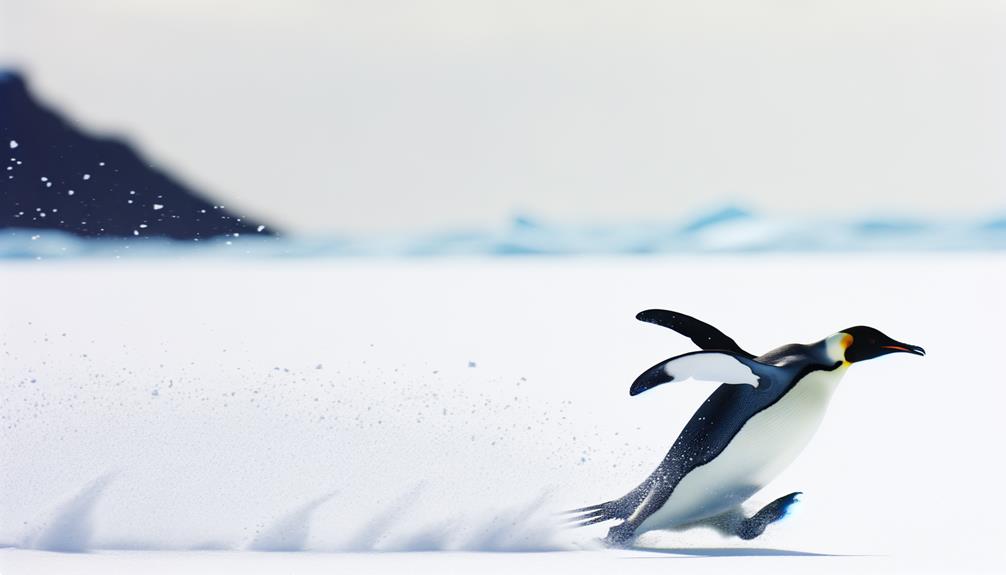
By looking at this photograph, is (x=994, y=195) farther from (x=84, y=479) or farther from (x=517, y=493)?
(x=84, y=479)

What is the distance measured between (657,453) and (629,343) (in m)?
0.69

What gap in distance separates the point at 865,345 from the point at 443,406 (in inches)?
74.0

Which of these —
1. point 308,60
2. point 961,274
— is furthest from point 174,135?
point 961,274

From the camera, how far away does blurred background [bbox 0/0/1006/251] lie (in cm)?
584

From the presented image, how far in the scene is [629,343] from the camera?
5.65 meters

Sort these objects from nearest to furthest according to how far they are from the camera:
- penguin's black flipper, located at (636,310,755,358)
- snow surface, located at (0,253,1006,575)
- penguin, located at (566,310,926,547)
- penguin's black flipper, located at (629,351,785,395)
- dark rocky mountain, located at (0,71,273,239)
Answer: penguin's black flipper, located at (629,351,785,395)
penguin, located at (566,310,926,547)
penguin's black flipper, located at (636,310,755,358)
snow surface, located at (0,253,1006,575)
dark rocky mountain, located at (0,71,273,239)

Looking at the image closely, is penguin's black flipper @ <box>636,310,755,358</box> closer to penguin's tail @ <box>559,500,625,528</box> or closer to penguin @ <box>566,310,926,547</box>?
penguin @ <box>566,310,926,547</box>

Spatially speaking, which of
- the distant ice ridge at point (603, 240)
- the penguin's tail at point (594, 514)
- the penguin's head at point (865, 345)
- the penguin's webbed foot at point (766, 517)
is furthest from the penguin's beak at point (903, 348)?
the distant ice ridge at point (603, 240)

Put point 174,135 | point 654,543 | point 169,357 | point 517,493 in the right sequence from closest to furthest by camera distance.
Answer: point 654,543 → point 517,493 → point 169,357 → point 174,135

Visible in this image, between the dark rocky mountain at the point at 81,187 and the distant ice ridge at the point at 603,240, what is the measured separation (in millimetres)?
67

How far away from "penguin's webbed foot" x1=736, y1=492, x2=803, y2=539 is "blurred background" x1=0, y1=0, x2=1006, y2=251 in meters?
1.70

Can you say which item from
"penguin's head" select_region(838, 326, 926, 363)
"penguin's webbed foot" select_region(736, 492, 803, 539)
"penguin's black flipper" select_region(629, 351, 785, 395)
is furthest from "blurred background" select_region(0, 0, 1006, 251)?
"penguin's webbed foot" select_region(736, 492, 803, 539)

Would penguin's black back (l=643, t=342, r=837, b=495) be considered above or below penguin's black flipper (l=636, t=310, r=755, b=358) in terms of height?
below

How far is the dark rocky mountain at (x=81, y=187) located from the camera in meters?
5.80
